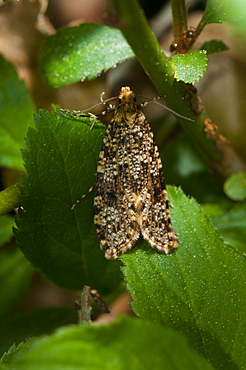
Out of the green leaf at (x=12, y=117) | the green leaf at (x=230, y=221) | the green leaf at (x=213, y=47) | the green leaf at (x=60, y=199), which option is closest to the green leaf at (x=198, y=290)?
the green leaf at (x=60, y=199)

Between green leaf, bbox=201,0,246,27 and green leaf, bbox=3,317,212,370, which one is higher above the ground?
green leaf, bbox=201,0,246,27

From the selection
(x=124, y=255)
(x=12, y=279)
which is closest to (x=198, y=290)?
(x=124, y=255)

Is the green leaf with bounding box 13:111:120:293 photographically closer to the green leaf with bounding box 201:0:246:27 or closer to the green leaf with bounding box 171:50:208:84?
the green leaf with bounding box 171:50:208:84

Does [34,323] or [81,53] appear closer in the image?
[81,53]

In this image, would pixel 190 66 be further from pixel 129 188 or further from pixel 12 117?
pixel 12 117

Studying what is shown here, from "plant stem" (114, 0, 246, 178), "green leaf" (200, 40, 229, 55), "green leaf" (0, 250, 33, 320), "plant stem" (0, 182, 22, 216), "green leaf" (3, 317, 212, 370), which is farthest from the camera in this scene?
"green leaf" (0, 250, 33, 320)

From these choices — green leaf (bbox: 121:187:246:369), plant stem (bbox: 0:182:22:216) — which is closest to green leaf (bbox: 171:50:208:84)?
green leaf (bbox: 121:187:246:369)
